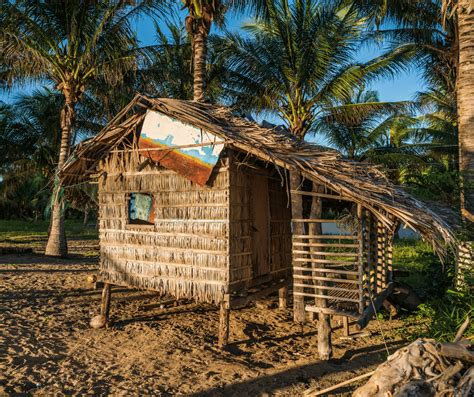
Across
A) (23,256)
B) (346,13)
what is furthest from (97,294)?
(346,13)

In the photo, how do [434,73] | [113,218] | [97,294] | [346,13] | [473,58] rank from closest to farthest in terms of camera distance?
[473,58] < [113,218] < [97,294] < [346,13] < [434,73]

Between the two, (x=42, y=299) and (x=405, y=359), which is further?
(x=42, y=299)

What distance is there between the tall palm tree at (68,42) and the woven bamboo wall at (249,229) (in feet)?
23.1

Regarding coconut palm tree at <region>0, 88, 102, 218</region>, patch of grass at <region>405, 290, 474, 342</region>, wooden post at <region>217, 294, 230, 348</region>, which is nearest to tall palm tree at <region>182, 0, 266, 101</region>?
wooden post at <region>217, 294, 230, 348</region>

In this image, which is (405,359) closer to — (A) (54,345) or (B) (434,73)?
(A) (54,345)

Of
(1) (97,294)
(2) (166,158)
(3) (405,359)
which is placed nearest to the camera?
(3) (405,359)

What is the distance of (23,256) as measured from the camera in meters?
14.0

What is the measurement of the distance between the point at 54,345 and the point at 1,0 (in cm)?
983

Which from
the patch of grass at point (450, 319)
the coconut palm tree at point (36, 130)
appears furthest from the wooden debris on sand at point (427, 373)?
the coconut palm tree at point (36, 130)

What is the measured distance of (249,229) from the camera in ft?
21.7

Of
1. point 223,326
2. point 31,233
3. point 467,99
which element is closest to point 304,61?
point 467,99

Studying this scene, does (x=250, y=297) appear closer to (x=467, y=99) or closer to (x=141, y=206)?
(x=141, y=206)

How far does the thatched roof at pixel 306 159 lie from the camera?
16.2 ft

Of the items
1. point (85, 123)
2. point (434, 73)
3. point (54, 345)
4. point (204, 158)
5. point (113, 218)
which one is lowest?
point (54, 345)
